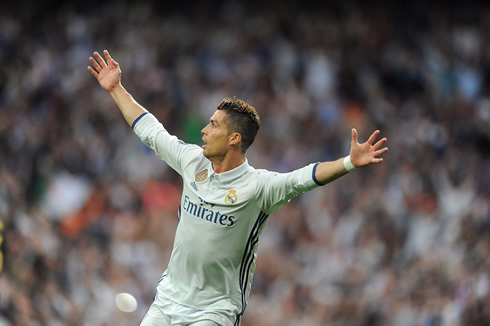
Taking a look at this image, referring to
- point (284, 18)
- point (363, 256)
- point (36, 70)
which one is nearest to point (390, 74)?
point (284, 18)

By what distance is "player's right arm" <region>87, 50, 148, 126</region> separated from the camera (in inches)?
210

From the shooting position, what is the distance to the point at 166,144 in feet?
16.9

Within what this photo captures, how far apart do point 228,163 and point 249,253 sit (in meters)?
0.65

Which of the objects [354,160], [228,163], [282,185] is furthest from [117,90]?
[354,160]

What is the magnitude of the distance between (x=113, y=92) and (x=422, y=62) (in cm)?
725

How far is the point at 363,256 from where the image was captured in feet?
31.8

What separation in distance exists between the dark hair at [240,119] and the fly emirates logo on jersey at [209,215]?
519 mm

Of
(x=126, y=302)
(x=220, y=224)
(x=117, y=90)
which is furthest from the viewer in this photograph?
(x=126, y=302)

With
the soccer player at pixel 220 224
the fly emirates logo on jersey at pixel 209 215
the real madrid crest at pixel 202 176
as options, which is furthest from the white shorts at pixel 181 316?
the real madrid crest at pixel 202 176

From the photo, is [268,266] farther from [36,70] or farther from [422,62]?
[36,70]

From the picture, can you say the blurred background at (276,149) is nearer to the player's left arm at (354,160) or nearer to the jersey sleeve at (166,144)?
the jersey sleeve at (166,144)

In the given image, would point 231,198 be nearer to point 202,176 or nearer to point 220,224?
point 220,224

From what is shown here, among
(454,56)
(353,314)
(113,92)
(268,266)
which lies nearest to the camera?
(113,92)

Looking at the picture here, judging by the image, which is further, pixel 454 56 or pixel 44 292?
pixel 454 56
